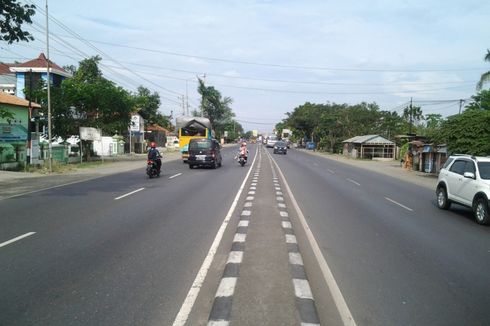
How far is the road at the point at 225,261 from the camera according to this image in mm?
4789

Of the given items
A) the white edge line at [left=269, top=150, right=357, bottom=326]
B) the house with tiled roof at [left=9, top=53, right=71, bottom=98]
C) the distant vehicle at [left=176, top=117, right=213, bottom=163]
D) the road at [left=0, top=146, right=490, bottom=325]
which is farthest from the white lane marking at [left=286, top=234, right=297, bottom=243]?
the house with tiled roof at [left=9, top=53, right=71, bottom=98]

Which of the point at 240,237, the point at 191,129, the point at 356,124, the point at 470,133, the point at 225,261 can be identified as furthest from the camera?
the point at 356,124

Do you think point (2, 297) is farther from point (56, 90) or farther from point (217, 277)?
point (56, 90)

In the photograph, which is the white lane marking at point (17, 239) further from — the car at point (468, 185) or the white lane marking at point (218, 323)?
the car at point (468, 185)

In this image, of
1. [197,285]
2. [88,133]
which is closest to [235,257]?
[197,285]

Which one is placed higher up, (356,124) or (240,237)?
(356,124)

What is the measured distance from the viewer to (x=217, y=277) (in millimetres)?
5945

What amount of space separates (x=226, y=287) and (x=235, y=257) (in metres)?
1.44

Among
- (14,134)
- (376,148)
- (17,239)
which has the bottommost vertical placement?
(17,239)

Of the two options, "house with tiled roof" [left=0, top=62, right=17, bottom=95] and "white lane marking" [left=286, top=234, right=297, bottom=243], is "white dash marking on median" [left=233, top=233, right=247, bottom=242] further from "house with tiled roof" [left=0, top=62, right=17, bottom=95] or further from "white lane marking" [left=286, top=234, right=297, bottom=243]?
"house with tiled roof" [left=0, top=62, right=17, bottom=95]

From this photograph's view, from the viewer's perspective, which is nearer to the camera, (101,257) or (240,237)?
(101,257)

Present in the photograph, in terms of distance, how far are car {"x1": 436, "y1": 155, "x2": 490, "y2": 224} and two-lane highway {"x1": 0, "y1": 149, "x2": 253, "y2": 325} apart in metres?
6.33

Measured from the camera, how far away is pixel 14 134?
28203 millimetres

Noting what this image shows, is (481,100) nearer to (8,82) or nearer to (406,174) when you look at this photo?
(406,174)
